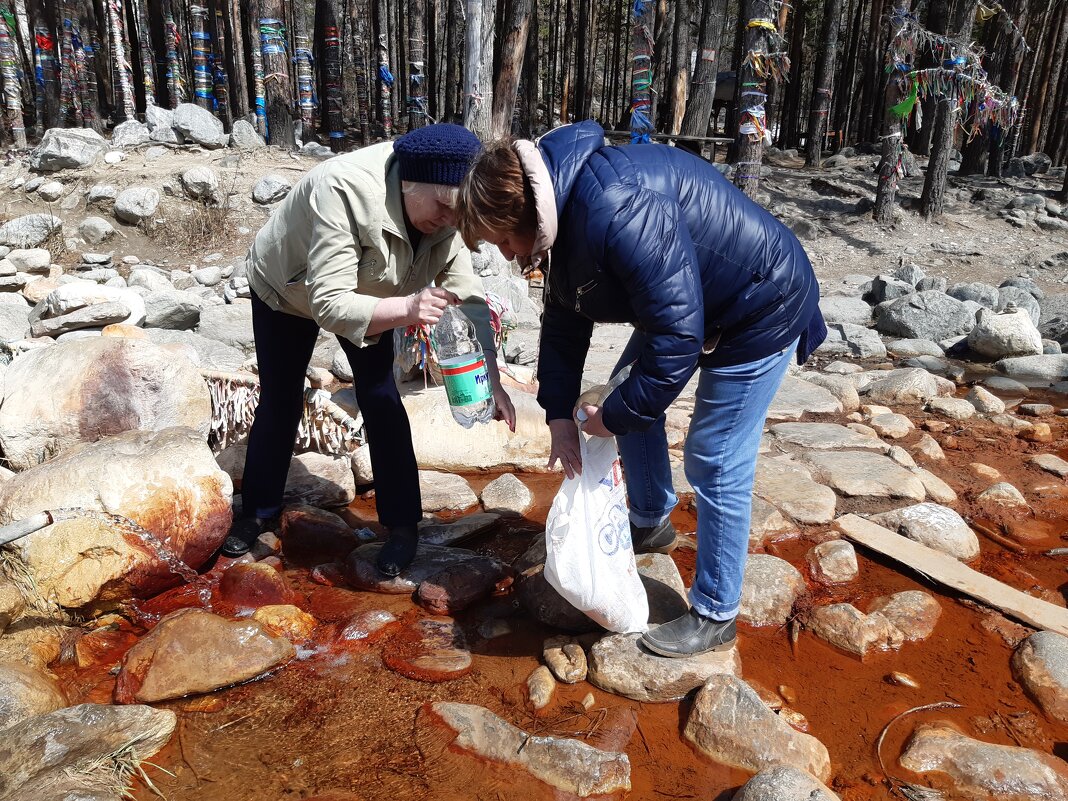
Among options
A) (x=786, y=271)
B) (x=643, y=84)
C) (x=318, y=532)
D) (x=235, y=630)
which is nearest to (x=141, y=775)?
(x=235, y=630)

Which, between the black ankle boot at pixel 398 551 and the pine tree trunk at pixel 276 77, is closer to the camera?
the black ankle boot at pixel 398 551

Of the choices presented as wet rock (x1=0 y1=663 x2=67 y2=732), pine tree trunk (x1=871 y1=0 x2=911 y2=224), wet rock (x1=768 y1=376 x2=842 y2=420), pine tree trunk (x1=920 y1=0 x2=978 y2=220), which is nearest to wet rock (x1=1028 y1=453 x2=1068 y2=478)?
wet rock (x1=768 y1=376 x2=842 y2=420)

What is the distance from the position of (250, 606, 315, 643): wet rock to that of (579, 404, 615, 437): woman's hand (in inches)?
52.8

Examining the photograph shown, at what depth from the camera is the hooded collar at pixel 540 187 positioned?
1906mm

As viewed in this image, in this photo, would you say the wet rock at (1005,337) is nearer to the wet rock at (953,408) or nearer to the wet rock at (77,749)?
the wet rock at (953,408)

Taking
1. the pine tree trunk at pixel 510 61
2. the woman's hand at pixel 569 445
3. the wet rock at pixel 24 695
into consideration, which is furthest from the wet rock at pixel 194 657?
the pine tree trunk at pixel 510 61

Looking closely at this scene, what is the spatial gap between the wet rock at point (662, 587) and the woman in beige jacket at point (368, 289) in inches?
31.8

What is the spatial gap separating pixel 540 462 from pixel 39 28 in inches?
654

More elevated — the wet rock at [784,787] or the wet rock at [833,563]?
the wet rock at [784,787]

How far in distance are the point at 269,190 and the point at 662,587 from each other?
864 centimetres

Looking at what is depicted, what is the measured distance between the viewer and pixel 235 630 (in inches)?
104

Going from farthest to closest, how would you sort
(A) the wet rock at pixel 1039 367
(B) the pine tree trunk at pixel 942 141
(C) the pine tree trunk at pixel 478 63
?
(B) the pine tree trunk at pixel 942 141 < (C) the pine tree trunk at pixel 478 63 < (A) the wet rock at pixel 1039 367

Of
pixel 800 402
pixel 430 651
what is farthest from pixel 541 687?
pixel 800 402

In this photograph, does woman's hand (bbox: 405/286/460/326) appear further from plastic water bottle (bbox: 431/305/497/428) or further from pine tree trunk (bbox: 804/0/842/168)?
pine tree trunk (bbox: 804/0/842/168)
